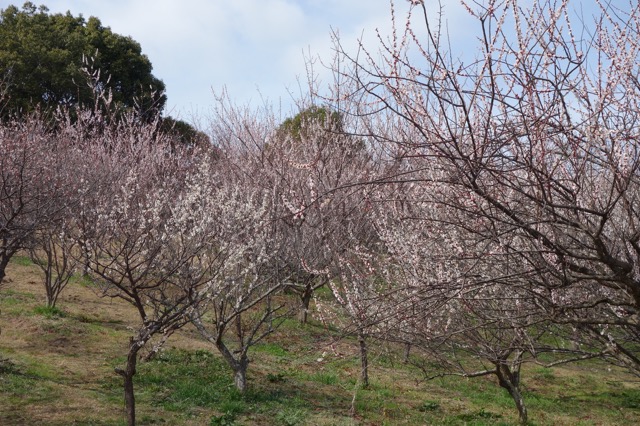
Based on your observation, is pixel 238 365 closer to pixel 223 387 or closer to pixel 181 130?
pixel 223 387

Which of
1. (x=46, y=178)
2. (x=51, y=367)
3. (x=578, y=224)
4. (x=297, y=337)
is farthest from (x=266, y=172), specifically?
(x=578, y=224)

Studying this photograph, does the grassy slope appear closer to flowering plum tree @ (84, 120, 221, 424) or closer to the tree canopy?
flowering plum tree @ (84, 120, 221, 424)

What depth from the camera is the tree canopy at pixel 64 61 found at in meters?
22.0

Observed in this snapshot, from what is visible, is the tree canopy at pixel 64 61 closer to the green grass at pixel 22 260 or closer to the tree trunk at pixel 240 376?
the green grass at pixel 22 260

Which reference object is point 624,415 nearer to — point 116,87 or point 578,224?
point 578,224

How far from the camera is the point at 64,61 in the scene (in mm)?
22938

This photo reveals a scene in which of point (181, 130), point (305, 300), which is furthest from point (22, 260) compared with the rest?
point (181, 130)

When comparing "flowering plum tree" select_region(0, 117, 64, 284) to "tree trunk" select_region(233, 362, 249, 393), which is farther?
"tree trunk" select_region(233, 362, 249, 393)

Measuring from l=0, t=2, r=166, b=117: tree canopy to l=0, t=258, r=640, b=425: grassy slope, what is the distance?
1079 centimetres

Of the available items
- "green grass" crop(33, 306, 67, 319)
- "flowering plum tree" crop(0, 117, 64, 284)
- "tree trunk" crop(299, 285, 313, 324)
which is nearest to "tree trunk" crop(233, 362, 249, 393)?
"tree trunk" crop(299, 285, 313, 324)

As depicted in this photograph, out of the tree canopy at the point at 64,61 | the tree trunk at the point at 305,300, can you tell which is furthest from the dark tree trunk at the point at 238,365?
the tree canopy at the point at 64,61

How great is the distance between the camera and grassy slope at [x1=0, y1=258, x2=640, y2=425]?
26.8 feet

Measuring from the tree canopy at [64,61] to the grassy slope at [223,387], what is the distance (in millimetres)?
10794

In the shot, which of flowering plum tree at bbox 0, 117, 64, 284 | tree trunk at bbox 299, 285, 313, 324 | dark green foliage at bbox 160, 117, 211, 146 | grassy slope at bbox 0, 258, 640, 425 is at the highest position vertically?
dark green foliage at bbox 160, 117, 211, 146
